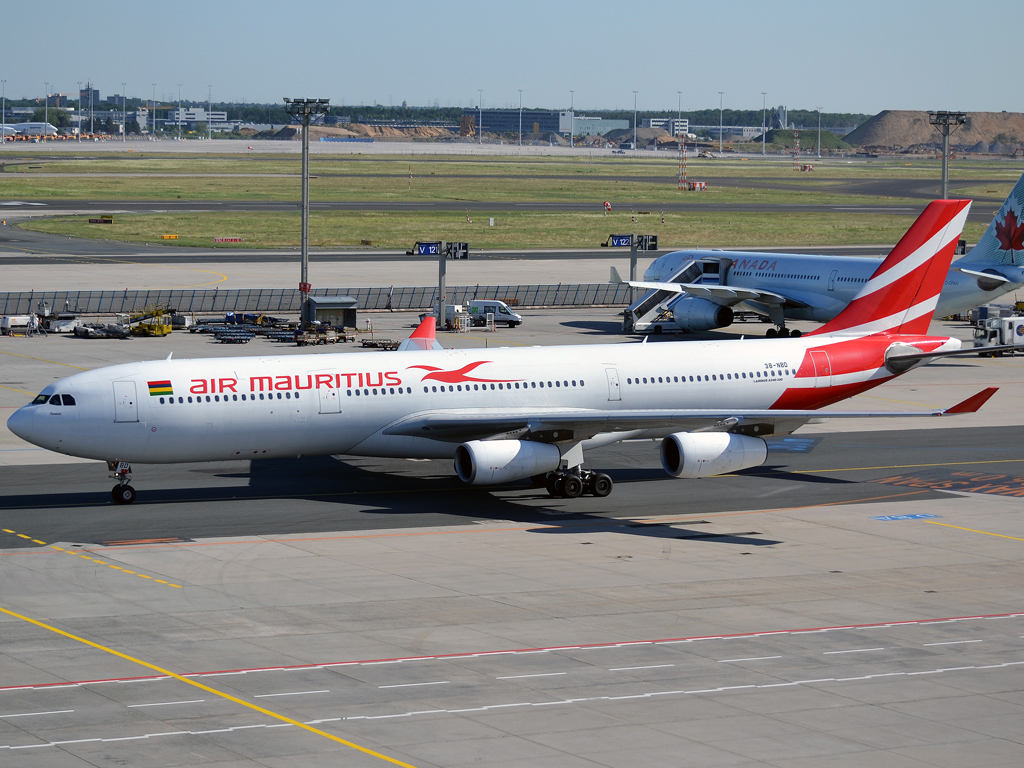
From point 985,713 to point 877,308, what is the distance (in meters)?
28.1

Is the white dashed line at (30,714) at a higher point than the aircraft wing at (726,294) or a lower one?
lower

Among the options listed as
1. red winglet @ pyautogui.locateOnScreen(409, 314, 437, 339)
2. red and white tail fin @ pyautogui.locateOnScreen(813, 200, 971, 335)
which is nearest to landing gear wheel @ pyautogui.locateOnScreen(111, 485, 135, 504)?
red winglet @ pyautogui.locateOnScreen(409, 314, 437, 339)

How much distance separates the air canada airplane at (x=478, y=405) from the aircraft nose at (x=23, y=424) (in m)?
0.05

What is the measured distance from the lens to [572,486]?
150ft

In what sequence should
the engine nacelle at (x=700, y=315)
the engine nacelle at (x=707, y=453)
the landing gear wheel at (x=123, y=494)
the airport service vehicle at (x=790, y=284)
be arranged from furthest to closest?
the engine nacelle at (x=700, y=315) → the airport service vehicle at (x=790, y=284) → the landing gear wheel at (x=123, y=494) → the engine nacelle at (x=707, y=453)

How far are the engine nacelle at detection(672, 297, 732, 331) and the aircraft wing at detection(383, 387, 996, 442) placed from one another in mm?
44265

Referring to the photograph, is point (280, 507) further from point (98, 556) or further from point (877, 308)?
point (877, 308)

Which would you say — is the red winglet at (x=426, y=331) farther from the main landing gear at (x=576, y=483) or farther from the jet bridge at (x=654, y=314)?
the jet bridge at (x=654, y=314)

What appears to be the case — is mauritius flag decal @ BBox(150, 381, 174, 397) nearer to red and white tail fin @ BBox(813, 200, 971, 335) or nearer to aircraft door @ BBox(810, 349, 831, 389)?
aircraft door @ BBox(810, 349, 831, 389)

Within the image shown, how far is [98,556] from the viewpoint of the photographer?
123ft

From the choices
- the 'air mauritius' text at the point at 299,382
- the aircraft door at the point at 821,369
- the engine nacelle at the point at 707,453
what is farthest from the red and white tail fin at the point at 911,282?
the 'air mauritius' text at the point at 299,382

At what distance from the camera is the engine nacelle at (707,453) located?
43.2 meters

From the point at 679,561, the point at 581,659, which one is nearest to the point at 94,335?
the point at 679,561

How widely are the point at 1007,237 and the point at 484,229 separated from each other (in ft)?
279
